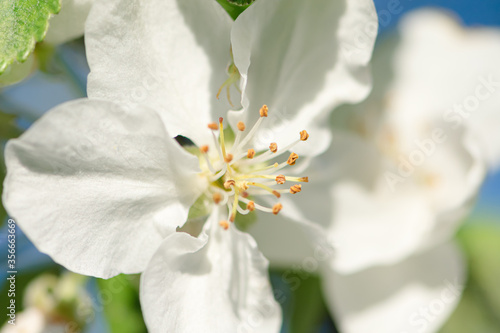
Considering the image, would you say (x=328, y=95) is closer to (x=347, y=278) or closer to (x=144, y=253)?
(x=144, y=253)

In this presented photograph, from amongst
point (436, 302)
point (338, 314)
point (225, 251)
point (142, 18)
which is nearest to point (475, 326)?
point (436, 302)

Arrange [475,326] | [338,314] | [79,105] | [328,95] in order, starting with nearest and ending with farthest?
[79,105]
[328,95]
[338,314]
[475,326]

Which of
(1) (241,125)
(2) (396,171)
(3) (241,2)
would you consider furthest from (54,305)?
(2) (396,171)

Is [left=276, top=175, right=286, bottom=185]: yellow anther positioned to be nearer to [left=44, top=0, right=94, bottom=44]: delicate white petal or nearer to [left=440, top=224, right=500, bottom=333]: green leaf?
[left=44, top=0, right=94, bottom=44]: delicate white petal

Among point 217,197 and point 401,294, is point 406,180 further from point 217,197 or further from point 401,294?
point 217,197

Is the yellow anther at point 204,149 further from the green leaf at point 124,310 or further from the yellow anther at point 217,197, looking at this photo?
the green leaf at point 124,310
